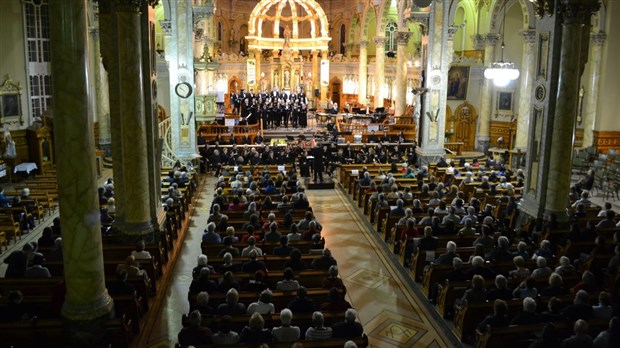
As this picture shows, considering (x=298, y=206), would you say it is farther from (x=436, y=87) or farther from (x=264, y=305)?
(x=436, y=87)

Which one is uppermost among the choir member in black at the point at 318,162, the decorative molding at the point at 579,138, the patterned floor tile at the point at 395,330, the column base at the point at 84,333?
the decorative molding at the point at 579,138

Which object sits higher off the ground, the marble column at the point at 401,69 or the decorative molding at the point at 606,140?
the marble column at the point at 401,69

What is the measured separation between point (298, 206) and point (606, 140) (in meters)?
18.4

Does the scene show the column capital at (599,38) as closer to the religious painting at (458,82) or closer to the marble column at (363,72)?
the religious painting at (458,82)

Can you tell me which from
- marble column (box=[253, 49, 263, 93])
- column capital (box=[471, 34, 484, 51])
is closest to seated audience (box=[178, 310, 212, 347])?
column capital (box=[471, 34, 484, 51])

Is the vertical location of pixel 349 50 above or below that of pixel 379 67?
above

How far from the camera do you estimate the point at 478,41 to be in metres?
31.7

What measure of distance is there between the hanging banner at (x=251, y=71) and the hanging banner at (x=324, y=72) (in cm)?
544

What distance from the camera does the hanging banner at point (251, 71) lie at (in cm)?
4378

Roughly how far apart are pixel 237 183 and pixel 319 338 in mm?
10377

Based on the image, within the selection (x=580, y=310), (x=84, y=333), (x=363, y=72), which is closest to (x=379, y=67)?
(x=363, y=72)

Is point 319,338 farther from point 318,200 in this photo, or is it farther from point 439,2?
→ point 439,2

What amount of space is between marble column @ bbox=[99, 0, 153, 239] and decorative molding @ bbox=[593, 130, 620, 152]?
886 inches

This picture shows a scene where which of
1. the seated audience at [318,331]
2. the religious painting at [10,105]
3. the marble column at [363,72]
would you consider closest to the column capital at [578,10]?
the seated audience at [318,331]
